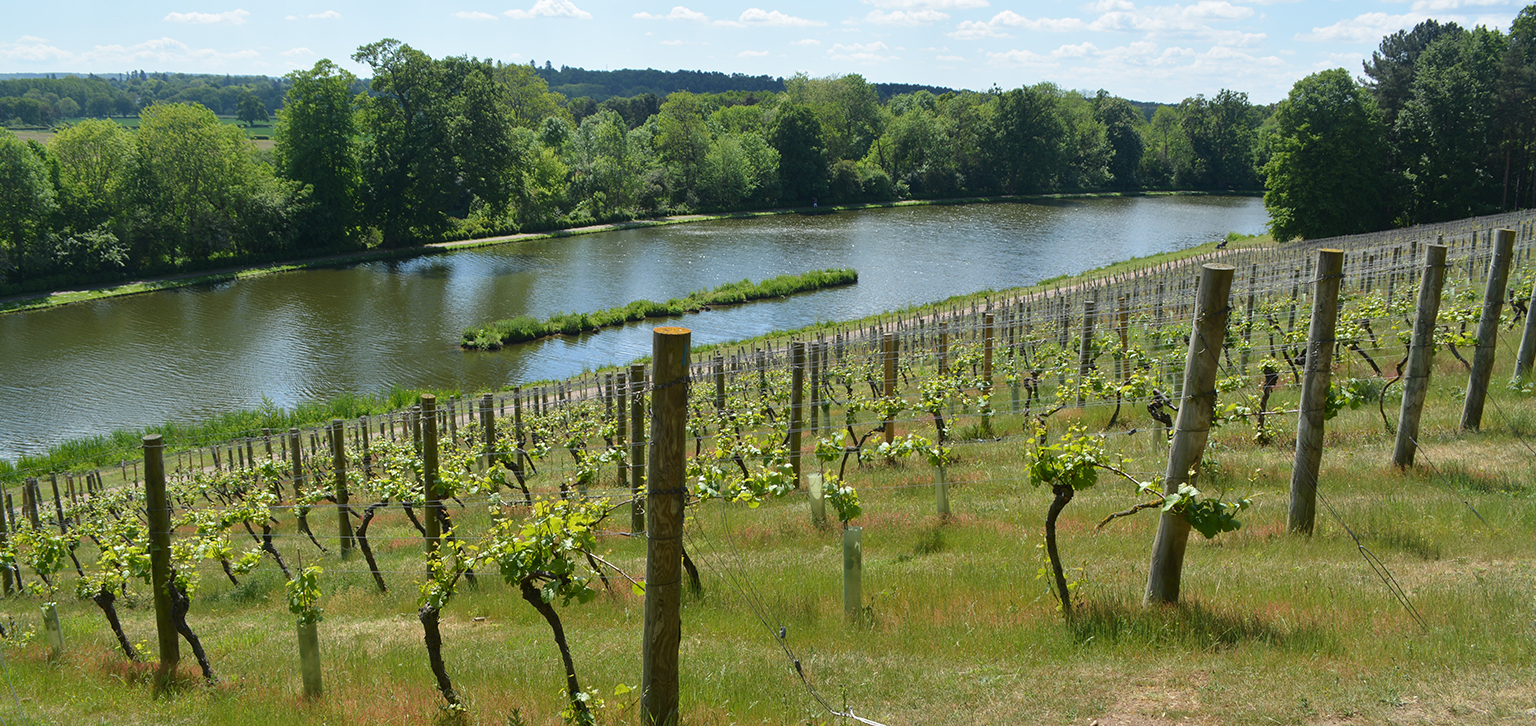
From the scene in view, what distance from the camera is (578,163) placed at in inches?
3191

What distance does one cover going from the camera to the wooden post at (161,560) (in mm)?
7328

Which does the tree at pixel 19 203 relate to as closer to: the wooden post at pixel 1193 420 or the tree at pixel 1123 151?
the wooden post at pixel 1193 420

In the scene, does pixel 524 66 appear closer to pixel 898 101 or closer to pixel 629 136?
pixel 629 136

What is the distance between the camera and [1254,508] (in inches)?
334

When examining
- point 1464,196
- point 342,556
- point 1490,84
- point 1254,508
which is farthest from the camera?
point 1490,84

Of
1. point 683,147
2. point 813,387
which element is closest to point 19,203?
point 813,387

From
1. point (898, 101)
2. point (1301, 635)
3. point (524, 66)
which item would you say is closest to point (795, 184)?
point (524, 66)

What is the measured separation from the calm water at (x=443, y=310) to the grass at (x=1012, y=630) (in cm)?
2373

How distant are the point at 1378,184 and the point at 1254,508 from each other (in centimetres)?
5165

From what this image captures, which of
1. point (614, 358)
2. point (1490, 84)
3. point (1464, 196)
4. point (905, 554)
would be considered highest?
point (1490, 84)

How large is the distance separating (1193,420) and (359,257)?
60659 mm

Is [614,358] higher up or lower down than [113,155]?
lower down

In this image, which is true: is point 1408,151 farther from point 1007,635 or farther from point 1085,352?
point 1007,635

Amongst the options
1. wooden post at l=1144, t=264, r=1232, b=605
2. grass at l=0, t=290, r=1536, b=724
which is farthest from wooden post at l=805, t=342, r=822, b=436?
wooden post at l=1144, t=264, r=1232, b=605
